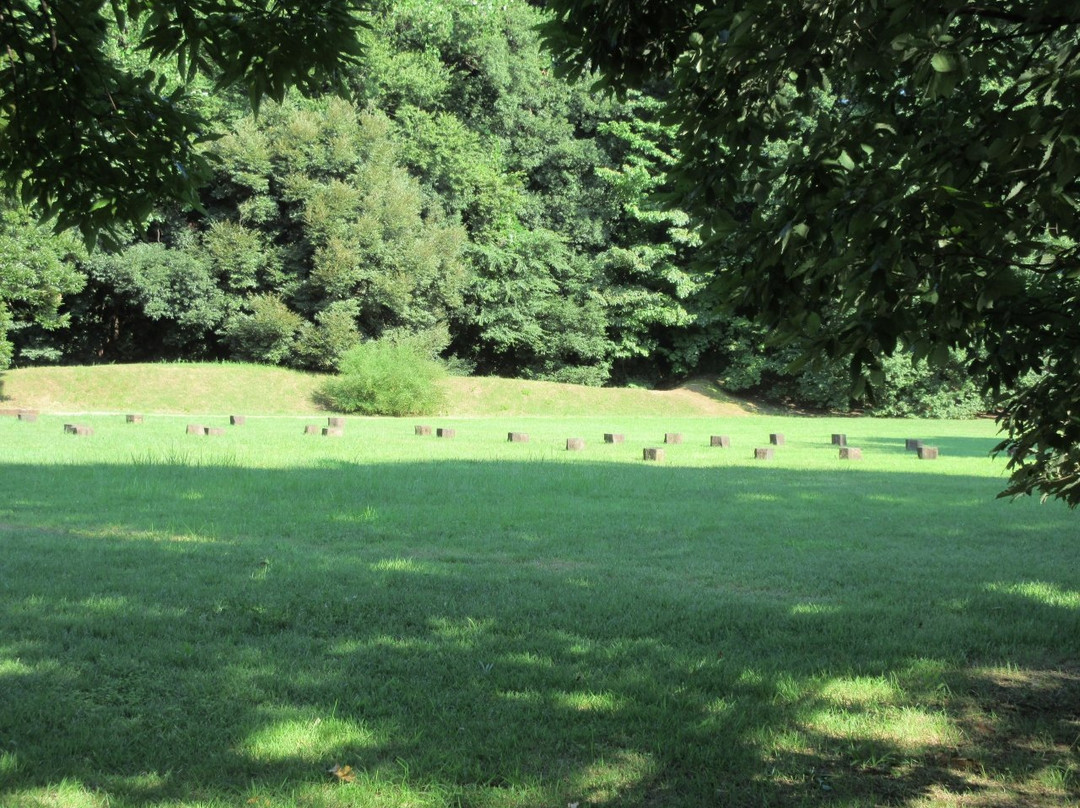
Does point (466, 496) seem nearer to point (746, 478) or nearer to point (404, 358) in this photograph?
point (746, 478)

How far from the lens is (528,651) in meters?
5.31

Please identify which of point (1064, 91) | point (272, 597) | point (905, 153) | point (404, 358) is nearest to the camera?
point (1064, 91)

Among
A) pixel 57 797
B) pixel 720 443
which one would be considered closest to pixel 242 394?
pixel 720 443

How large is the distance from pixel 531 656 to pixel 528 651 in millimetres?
103

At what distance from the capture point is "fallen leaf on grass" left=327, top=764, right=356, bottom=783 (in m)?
3.73

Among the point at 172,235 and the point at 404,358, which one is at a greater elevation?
the point at 172,235

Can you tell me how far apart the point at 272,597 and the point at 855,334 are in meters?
4.64

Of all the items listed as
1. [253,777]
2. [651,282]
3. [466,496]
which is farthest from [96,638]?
[651,282]

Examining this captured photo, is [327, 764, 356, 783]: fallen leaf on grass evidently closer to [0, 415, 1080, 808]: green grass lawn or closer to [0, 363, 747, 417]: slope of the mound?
[0, 415, 1080, 808]: green grass lawn

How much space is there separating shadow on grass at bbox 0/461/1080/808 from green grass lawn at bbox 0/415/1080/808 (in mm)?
22

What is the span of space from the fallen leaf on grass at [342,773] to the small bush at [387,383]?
27.1 metres

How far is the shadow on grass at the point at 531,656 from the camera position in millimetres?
3857

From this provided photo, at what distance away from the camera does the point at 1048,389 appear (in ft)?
15.4

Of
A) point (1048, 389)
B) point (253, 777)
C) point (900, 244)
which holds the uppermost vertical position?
point (900, 244)
